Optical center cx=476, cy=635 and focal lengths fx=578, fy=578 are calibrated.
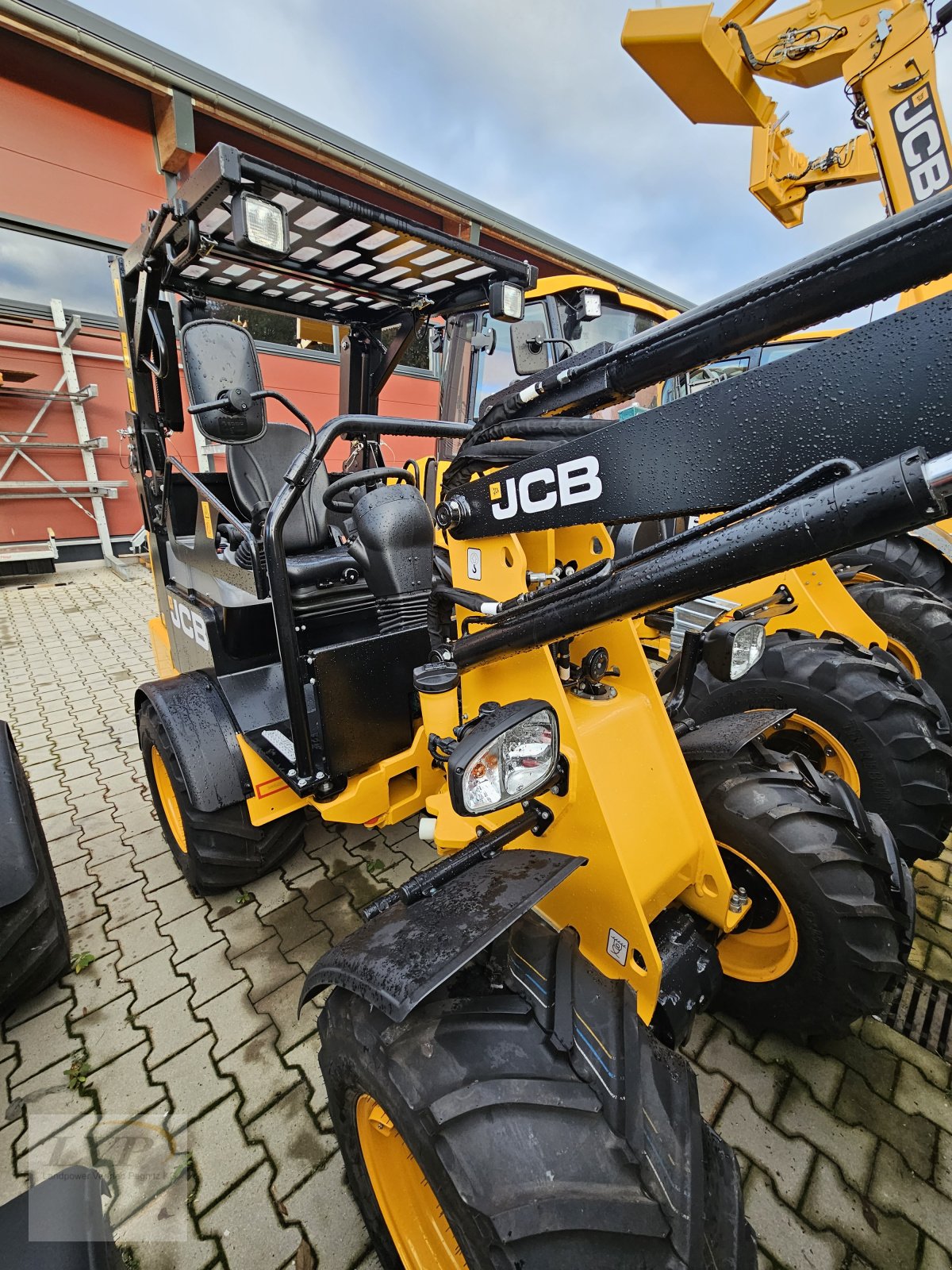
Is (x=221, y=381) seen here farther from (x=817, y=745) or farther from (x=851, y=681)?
(x=817, y=745)

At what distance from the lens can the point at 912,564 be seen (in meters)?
3.61

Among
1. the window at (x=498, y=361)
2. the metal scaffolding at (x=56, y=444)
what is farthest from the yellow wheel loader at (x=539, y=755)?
the metal scaffolding at (x=56, y=444)

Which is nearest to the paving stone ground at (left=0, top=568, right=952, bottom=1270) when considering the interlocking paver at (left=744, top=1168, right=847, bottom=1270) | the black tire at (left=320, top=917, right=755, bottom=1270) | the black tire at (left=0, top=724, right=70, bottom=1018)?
the interlocking paver at (left=744, top=1168, right=847, bottom=1270)

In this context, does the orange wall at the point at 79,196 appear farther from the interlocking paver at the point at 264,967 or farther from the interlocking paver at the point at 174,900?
the interlocking paver at the point at 264,967

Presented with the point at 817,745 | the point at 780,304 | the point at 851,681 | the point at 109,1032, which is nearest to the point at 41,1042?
the point at 109,1032

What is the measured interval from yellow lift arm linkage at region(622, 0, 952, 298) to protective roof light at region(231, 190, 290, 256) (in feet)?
12.8

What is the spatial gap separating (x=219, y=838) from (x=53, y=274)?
30.6 ft

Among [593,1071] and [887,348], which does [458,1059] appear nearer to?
[593,1071]

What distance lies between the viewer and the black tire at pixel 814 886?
4.83 feet

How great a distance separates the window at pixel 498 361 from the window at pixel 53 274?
6291 millimetres

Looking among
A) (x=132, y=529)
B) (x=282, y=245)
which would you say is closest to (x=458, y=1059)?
(x=282, y=245)

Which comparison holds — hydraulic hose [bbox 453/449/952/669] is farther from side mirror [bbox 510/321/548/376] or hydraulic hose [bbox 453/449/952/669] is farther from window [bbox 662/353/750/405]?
window [bbox 662/353/750/405]

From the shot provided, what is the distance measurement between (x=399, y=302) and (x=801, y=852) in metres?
3.17

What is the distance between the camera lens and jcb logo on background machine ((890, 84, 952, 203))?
3.37 m
